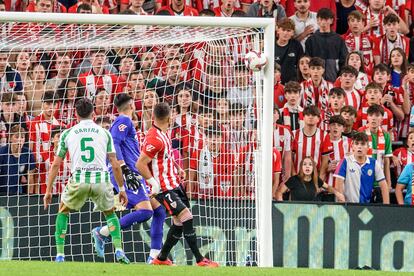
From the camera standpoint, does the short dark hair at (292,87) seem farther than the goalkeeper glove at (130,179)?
Yes

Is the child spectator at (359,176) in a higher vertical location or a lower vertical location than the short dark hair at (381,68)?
lower

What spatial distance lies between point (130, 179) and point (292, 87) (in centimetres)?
376

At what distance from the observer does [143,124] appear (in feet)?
52.2

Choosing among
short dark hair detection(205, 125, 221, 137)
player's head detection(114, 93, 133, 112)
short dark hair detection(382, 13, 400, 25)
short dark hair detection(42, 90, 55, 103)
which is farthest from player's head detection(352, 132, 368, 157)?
short dark hair detection(42, 90, 55, 103)

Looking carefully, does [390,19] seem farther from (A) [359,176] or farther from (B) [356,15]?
(A) [359,176]

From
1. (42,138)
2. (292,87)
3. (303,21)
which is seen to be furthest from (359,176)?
(42,138)

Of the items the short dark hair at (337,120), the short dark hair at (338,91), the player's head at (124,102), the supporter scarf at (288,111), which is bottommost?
the short dark hair at (337,120)

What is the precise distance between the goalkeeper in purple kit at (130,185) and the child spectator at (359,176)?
9.80 ft

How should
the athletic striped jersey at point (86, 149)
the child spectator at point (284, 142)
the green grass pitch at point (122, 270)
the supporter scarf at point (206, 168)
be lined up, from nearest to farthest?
the green grass pitch at point (122, 270) < the athletic striped jersey at point (86, 149) < the supporter scarf at point (206, 168) < the child spectator at point (284, 142)

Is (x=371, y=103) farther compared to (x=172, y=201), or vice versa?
(x=371, y=103)

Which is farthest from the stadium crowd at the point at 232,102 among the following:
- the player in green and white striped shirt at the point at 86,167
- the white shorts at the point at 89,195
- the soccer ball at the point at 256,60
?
the white shorts at the point at 89,195

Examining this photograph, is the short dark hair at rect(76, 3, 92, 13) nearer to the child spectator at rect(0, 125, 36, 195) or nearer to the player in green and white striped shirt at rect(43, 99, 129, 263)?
the child spectator at rect(0, 125, 36, 195)

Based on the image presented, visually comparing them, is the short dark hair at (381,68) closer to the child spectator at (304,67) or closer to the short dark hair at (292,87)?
the child spectator at (304,67)

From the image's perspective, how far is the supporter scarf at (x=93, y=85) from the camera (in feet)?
51.7
